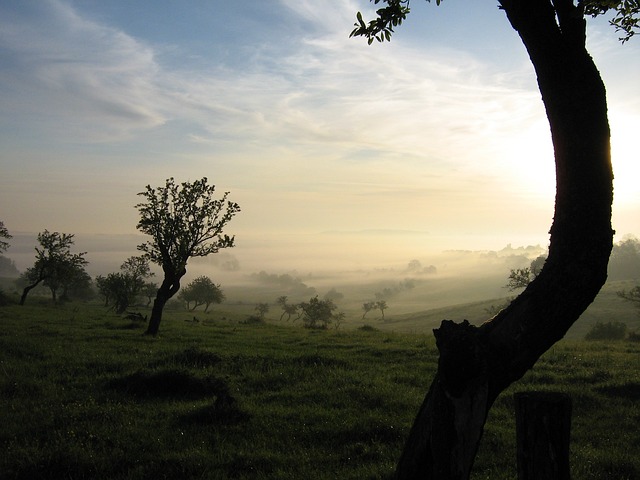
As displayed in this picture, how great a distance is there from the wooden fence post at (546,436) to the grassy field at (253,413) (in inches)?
156

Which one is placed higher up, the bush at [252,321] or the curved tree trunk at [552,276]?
the curved tree trunk at [552,276]

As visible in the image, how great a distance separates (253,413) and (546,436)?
28.2 feet

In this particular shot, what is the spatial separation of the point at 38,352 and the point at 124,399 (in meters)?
10.2

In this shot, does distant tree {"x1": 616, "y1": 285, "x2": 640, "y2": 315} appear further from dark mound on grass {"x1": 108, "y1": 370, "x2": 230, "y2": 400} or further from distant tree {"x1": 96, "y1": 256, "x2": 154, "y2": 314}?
distant tree {"x1": 96, "y1": 256, "x2": 154, "y2": 314}

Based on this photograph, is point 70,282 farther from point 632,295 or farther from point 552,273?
point 552,273

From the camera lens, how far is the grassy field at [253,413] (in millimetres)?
9367

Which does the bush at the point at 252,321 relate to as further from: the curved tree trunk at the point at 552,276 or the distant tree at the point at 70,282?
the curved tree trunk at the point at 552,276

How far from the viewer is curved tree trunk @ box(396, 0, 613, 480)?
5262 mm

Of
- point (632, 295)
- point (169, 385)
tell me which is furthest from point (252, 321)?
point (632, 295)

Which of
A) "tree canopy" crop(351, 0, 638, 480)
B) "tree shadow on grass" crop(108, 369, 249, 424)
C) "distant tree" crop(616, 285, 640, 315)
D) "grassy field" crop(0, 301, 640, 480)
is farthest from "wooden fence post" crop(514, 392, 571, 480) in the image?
"distant tree" crop(616, 285, 640, 315)

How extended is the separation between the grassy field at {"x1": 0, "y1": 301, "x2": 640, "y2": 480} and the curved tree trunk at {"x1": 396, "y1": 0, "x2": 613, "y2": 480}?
4069mm

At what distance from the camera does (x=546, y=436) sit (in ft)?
17.5

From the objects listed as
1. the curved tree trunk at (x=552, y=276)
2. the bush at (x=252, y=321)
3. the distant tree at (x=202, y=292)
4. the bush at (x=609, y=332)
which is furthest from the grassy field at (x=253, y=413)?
the distant tree at (x=202, y=292)

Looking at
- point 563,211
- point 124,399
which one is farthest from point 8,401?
point 563,211
